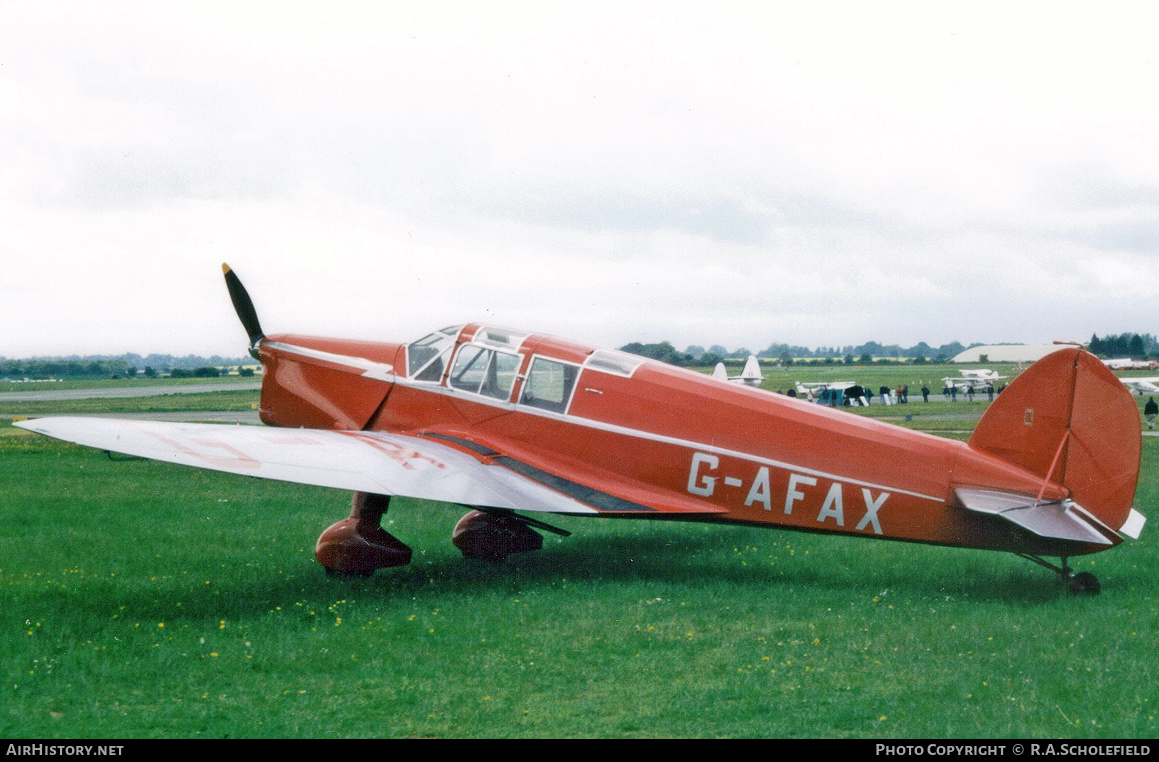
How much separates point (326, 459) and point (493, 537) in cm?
253

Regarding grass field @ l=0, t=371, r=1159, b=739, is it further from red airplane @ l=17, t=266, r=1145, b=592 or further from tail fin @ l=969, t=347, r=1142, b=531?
tail fin @ l=969, t=347, r=1142, b=531

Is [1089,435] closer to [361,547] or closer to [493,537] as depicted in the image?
[493,537]

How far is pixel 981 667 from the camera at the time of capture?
5.73 m

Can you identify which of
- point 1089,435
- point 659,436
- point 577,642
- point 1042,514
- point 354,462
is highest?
point 1089,435

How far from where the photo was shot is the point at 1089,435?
734cm

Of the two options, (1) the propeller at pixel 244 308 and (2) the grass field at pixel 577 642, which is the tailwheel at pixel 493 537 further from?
(1) the propeller at pixel 244 308

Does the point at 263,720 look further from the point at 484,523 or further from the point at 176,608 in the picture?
the point at 484,523

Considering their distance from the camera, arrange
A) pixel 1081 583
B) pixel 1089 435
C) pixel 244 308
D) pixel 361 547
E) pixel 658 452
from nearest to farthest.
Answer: pixel 1089 435 → pixel 1081 583 → pixel 658 452 → pixel 361 547 → pixel 244 308

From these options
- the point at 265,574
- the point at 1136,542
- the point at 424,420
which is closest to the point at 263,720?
the point at 265,574

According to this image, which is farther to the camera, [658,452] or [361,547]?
[361,547]

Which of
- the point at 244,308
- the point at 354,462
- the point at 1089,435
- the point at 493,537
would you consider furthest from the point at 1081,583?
the point at 244,308

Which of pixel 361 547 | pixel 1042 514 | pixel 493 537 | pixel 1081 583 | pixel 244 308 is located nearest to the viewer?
pixel 1042 514

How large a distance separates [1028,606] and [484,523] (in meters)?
A: 5.44

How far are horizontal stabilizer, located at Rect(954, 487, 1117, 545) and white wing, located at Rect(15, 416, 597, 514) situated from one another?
10.8ft
